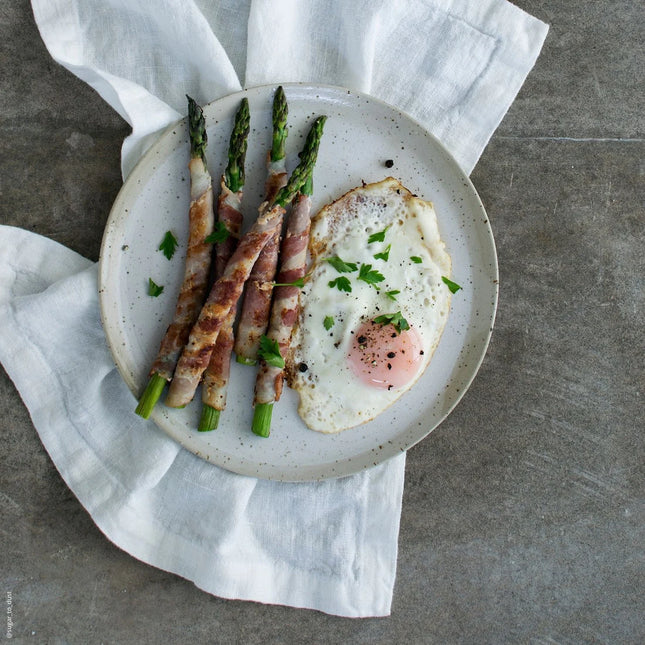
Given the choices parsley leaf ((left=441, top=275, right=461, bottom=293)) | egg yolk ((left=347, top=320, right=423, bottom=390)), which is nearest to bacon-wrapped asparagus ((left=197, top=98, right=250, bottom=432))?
egg yolk ((left=347, top=320, right=423, bottom=390))

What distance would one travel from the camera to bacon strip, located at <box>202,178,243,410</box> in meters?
2.95

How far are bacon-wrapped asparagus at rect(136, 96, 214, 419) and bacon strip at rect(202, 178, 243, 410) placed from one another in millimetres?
74

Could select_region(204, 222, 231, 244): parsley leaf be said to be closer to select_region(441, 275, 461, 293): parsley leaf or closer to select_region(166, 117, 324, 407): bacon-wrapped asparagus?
select_region(166, 117, 324, 407): bacon-wrapped asparagus

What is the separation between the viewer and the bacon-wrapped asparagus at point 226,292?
9.37 feet

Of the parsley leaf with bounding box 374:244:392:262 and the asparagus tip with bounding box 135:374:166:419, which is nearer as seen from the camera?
the asparagus tip with bounding box 135:374:166:419

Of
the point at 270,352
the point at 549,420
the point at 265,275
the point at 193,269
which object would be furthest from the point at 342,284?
the point at 549,420

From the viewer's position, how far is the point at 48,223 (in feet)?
10.3

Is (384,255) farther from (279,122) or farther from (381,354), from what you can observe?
(279,122)

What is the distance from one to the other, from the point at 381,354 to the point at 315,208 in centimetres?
88

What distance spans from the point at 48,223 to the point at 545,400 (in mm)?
3097

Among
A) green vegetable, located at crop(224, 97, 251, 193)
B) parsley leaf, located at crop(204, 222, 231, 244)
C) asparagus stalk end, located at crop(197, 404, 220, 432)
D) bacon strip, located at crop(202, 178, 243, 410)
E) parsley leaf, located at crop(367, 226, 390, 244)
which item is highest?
green vegetable, located at crop(224, 97, 251, 193)

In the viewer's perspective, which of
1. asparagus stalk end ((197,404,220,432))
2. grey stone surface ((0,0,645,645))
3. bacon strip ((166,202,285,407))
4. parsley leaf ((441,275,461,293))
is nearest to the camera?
bacon strip ((166,202,285,407))

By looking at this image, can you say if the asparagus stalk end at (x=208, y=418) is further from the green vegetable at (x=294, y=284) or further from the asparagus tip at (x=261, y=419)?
the green vegetable at (x=294, y=284)

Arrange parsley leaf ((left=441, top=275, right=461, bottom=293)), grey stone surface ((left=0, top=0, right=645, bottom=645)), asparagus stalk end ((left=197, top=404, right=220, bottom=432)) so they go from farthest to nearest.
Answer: grey stone surface ((left=0, top=0, right=645, bottom=645)) < parsley leaf ((left=441, top=275, right=461, bottom=293)) < asparagus stalk end ((left=197, top=404, right=220, bottom=432))
